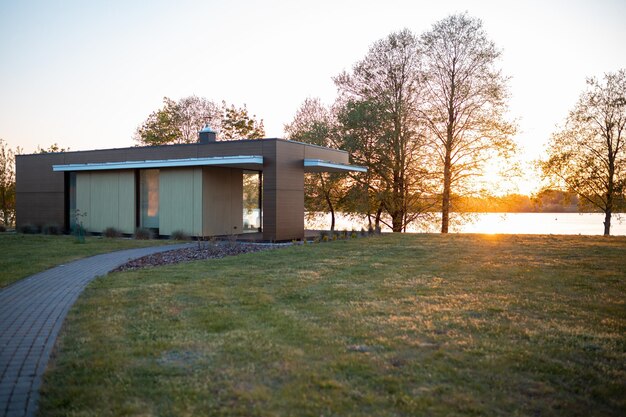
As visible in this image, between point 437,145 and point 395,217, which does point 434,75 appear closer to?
point 437,145

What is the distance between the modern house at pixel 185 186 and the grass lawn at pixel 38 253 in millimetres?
2985

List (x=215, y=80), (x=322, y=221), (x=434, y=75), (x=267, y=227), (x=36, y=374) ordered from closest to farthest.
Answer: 1. (x=36, y=374)
2. (x=267, y=227)
3. (x=215, y=80)
4. (x=434, y=75)
5. (x=322, y=221)

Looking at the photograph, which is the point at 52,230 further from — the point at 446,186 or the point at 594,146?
the point at 594,146

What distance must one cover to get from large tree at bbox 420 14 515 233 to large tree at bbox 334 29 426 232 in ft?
2.96

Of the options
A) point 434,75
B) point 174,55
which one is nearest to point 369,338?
point 174,55

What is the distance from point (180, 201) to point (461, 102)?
1570cm

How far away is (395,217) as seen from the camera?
27.3 metres

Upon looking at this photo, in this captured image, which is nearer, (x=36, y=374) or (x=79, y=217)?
(x=36, y=374)

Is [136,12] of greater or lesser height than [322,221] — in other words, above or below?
above

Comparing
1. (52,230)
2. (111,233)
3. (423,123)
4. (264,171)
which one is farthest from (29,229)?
(423,123)

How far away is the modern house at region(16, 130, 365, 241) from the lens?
1820 cm

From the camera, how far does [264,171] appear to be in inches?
711

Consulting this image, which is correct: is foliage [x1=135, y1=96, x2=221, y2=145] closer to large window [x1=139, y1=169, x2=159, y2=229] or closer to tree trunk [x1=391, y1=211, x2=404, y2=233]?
tree trunk [x1=391, y1=211, x2=404, y2=233]

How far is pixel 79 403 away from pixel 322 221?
92.3 ft
